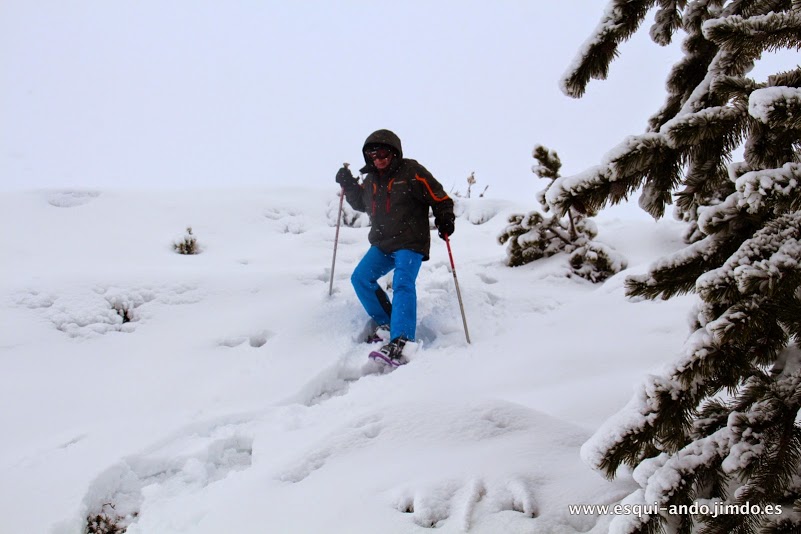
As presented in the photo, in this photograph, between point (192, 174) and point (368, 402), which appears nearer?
point (368, 402)

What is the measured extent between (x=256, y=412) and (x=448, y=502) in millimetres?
2081

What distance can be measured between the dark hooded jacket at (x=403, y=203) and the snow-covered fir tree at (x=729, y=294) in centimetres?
378

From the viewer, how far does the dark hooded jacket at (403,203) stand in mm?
5504

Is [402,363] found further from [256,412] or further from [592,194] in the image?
[592,194]

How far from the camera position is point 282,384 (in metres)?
4.47

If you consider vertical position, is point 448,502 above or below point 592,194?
below

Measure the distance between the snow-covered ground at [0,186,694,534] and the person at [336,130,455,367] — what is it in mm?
420

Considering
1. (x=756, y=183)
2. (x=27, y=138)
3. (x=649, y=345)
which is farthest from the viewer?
(x=27, y=138)

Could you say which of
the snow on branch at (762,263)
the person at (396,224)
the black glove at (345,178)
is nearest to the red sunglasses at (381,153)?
the person at (396,224)

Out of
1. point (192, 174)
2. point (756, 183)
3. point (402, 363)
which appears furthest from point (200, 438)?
point (192, 174)

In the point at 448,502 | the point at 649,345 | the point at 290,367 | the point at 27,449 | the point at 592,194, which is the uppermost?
the point at 592,194

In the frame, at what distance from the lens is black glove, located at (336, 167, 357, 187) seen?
20.1 ft

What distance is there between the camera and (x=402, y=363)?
491 cm

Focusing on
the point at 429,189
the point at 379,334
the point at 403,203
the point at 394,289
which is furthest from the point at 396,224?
the point at 379,334
